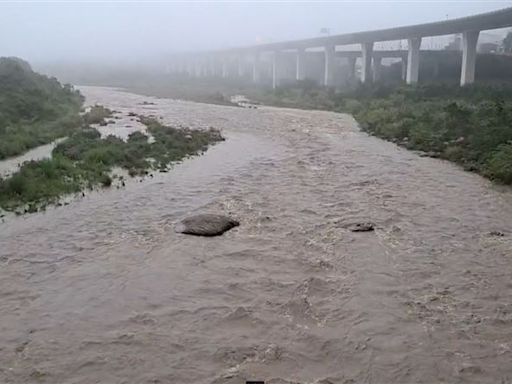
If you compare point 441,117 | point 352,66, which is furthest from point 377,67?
point 441,117

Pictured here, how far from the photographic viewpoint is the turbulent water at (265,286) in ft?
22.4

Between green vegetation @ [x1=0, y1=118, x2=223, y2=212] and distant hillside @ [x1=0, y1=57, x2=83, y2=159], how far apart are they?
164cm

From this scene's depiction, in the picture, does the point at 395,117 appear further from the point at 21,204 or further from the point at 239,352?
the point at 239,352

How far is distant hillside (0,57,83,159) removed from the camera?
21.6 m

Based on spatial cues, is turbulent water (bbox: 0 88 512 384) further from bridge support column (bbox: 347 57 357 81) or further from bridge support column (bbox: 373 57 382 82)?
bridge support column (bbox: 347 57 357 81)

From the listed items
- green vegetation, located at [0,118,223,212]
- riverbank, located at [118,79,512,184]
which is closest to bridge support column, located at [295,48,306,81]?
riverbank, located at [118,79,512,184]

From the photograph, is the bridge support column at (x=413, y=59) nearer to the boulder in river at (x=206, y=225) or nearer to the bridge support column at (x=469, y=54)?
the bridge support column at (x=469, y=54)

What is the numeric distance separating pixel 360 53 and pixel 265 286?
5838cm

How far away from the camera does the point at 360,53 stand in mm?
63312

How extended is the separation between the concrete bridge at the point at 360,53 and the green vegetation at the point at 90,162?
78.7ft

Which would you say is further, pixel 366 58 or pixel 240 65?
pixel 240 65

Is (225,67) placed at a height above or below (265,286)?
above

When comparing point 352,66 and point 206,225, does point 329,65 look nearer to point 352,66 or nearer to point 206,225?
point 352,66

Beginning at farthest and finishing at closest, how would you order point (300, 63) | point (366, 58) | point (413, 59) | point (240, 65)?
1. point (240, 65)
2. point (300, 63)
3. point (366, 58)
4. point (413, 59)
